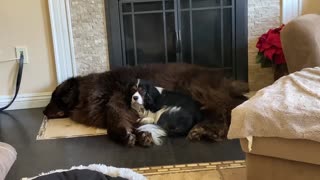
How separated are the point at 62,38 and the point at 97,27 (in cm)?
27

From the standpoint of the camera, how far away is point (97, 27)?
3.54 meters

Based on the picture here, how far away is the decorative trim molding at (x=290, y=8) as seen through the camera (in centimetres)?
358

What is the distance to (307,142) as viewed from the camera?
1944 mm

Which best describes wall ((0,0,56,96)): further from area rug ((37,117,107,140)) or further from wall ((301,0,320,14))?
wall ((301,0,320,14))

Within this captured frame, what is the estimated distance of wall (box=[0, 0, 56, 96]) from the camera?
3482 mm

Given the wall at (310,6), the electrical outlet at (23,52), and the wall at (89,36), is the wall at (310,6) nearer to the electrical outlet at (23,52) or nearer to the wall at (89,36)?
the wall at (89,36)

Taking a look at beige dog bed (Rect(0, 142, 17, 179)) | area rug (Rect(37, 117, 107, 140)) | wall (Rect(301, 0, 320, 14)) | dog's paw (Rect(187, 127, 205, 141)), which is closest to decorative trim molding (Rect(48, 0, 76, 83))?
area rug (Rect(37, 117, 107, 140))

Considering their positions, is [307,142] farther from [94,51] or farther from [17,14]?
[17,14]

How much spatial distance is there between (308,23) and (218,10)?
3.51ft

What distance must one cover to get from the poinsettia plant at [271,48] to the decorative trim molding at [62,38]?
1.37 m

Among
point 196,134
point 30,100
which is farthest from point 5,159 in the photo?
point 30,100

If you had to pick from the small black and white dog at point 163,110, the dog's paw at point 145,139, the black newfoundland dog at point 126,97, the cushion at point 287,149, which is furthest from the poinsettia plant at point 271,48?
the cushion at point 287,149

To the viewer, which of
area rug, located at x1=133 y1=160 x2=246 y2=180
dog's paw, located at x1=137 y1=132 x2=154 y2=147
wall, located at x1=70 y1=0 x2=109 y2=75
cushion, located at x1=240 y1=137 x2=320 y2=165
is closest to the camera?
cushion, located at x1=240 y1=137 x2=320 y2=165

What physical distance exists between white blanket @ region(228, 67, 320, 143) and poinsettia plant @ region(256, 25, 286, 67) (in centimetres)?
125
